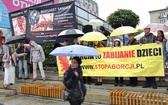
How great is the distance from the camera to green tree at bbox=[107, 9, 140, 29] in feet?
59.7

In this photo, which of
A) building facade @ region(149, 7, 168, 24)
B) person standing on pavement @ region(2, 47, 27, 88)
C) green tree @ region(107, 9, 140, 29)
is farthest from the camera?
building facade @ region(149, 7, 168, 24)

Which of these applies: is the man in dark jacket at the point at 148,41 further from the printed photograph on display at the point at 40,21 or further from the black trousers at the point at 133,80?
A: the printed photograph on display at the point at 40,21

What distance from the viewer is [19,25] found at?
38.3ft

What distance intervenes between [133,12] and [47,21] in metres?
10.9

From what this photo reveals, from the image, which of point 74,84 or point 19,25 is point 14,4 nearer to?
point 19,25

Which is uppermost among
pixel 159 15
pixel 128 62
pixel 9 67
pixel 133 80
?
pixel 159 15

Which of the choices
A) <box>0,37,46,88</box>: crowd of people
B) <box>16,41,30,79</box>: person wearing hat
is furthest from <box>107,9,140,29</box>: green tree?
<box>16,41,30,79</box>: person wearing hat

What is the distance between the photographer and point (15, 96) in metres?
8.30

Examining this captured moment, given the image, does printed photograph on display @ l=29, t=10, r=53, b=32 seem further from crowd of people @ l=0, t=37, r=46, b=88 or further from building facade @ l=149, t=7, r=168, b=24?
building facade @ l=149, t=7, r=168, b=24

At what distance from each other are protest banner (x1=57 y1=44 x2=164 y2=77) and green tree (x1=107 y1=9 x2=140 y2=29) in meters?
10.7

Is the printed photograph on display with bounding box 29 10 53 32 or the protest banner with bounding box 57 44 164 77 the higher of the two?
the printed photograph on display with bounding box 29 10 53 32

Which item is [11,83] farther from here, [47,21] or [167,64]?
[167,64]

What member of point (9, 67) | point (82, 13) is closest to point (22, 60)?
point (9, 67)

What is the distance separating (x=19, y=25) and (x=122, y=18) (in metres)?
9.40
